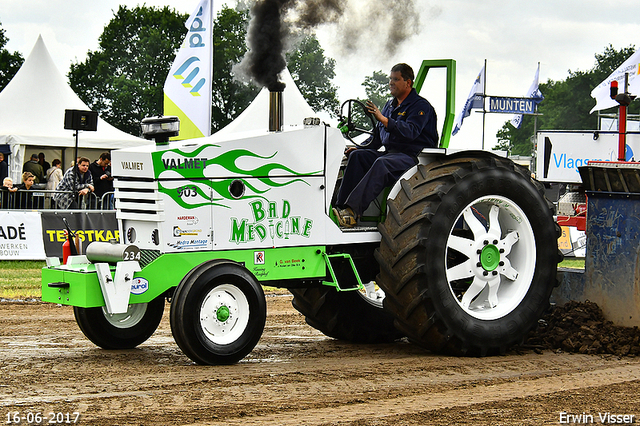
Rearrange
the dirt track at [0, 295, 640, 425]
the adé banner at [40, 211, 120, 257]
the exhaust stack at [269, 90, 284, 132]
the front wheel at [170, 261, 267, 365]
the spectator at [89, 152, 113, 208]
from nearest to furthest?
the dirt track at [0, 295, 640, 425], the front wheel at [170, 261, 267, 365], the exhaust stack at [269, 90, 284, 132], the adé banner at [40, 211, 120, 257], the spectator at [89, 152, 113, 208]

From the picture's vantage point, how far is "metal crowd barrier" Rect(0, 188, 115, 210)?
14539 mm

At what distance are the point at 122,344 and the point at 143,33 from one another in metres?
49.9

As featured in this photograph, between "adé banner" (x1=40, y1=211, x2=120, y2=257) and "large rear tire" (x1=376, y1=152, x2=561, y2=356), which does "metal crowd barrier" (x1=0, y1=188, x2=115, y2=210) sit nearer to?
"adé banner" (x1=40, y1=211, x2=120, y2=257)

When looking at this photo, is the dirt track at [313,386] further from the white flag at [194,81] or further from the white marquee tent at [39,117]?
the white marquee tent at [39,117]

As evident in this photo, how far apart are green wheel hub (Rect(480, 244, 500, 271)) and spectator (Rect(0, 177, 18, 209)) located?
1086 centimetres

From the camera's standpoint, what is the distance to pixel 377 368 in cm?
553

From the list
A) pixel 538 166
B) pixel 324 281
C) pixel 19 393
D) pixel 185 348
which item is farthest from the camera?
pixel 538 166

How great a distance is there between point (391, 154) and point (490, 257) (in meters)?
1.08

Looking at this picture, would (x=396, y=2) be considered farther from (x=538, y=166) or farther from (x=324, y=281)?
(x=538, y=166)

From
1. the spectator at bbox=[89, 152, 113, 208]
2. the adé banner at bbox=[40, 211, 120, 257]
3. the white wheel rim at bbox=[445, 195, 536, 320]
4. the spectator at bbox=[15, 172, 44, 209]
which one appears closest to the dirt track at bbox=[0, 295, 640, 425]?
the white wheel rim at bbox=[445, 195, 536, 320]

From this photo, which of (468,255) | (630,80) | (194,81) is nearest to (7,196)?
(194,81)

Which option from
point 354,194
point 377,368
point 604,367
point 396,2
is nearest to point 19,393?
point 377,368

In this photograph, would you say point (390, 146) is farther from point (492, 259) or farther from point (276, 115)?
point (492, 259)

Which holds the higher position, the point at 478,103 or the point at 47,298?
the point at 478,103
